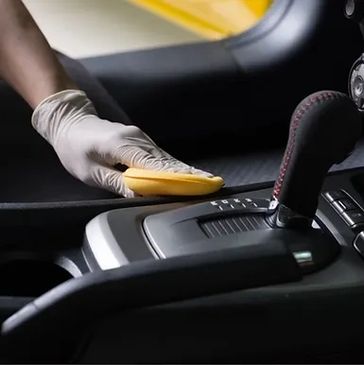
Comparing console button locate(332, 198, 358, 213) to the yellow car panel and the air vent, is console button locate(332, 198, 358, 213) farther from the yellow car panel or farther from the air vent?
the yellow car panel

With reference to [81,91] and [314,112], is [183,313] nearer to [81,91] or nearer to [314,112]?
[314,112]

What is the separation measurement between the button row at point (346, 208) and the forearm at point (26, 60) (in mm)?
385

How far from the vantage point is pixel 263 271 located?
729 millimetres

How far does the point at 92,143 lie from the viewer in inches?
40.9

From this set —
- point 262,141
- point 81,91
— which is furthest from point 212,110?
point 81,91

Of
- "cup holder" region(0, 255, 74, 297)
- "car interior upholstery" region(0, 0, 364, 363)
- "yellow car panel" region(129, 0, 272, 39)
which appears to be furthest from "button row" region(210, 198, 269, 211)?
"yellow car panel" region(129, 0, 272, 39)

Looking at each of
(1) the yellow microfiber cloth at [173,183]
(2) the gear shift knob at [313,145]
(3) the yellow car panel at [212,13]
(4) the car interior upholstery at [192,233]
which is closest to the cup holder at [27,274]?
(4) the car interior upholstery at [192,233]

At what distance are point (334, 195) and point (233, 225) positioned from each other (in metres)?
0.11

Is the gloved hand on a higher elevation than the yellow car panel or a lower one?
higher

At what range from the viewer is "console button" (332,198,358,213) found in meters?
0.91

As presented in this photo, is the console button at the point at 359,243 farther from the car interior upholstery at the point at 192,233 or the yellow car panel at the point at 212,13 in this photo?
the yellow car panel at the point at 212,13

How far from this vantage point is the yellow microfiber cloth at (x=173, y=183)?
3.06 ft

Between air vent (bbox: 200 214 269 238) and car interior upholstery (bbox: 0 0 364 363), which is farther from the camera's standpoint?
air vent (bbox: 200 214 269 238)

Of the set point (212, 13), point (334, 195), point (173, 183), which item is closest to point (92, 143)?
point (173, 183)
